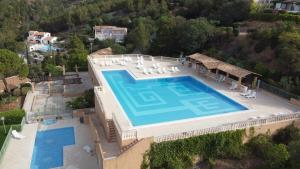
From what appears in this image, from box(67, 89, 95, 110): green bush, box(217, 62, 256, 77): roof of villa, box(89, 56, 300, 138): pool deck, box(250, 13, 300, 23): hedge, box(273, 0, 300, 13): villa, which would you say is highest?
box(273, 0, 300, 13): villa

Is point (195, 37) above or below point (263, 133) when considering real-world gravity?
above

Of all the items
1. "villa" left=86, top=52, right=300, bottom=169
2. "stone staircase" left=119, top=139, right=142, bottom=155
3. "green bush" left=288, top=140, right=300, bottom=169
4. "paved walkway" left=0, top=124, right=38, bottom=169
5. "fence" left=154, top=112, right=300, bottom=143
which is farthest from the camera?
"paved walkway" left=0, top=124, right=38, bottom=169

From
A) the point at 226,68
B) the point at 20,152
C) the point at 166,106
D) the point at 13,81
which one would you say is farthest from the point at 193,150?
the point at 13,81

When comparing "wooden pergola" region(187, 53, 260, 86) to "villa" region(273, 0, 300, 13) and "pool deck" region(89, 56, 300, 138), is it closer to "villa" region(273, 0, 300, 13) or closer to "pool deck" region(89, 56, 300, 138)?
"pool deck" region(89, 56, 300, 138)

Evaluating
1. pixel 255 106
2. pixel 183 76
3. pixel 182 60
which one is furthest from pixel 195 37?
pixel 255 106

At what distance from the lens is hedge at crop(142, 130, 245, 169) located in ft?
39.1

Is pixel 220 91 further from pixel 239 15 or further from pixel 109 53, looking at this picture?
pixel 239 15

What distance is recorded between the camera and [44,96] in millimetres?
21469

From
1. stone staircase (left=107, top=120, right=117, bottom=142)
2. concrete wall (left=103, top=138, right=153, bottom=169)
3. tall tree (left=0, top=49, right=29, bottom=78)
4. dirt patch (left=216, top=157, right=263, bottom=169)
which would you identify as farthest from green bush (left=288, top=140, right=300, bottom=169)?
tall tree (left=0, top=49, right=29, bottom=78)

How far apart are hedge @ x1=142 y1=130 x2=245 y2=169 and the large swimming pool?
8.20ft

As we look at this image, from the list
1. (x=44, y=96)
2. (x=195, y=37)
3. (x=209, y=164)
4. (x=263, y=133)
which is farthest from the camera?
(x=195, y=37)

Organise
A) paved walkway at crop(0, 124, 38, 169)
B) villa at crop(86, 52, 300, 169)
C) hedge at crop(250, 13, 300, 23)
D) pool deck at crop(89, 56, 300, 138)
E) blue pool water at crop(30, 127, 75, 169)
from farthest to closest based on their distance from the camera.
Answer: hedge at crop(250, 13, 300, 23)
pool deck at crop(89, 56, 300, 138)
blue pool water at crop(30, 127, 75, 169)
paved walkway at crop(0, 124, 38, 169)
villa at crop(86, 52, 300, 169)

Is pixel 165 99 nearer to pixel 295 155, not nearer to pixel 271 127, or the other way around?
pixel 271 127

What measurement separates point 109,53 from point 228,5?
64.9ft
